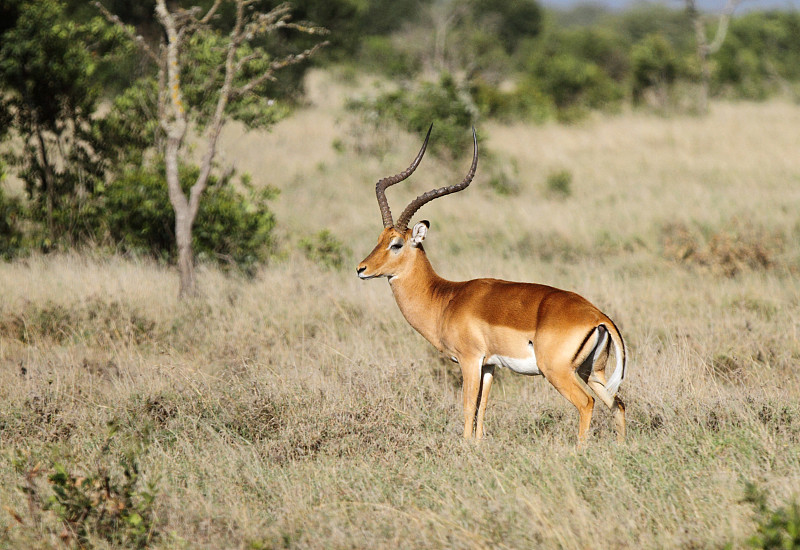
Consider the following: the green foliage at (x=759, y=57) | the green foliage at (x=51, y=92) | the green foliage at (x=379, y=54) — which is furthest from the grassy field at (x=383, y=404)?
the green foliage at (x=759, y=57)

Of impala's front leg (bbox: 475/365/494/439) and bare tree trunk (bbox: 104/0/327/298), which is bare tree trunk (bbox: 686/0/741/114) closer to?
bare tree trunk (bbox: 104/0/327/298)

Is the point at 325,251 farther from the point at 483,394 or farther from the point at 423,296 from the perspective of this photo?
the point at 483,394

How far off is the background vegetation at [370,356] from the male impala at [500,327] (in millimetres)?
316

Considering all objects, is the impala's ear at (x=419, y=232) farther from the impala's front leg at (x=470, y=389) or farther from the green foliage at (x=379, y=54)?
the green foliage at (x=379, y=54)

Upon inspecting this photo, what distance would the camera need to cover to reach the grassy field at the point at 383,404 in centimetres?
399

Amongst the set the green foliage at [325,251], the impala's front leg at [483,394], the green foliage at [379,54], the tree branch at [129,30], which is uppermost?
the tree branch at [129,30]

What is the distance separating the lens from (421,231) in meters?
6.09

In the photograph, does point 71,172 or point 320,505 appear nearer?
point 320,505

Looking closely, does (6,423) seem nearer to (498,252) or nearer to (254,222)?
(254,222)

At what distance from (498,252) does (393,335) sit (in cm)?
405

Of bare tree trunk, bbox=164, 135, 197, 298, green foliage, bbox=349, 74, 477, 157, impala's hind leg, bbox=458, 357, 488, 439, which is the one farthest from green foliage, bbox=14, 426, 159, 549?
green foliage, bbox=349, 74, 477, 157

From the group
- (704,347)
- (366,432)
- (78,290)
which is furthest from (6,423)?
(704,347)

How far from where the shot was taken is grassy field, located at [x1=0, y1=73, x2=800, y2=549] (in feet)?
13.1

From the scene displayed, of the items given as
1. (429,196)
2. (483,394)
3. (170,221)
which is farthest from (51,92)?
(483,394)
